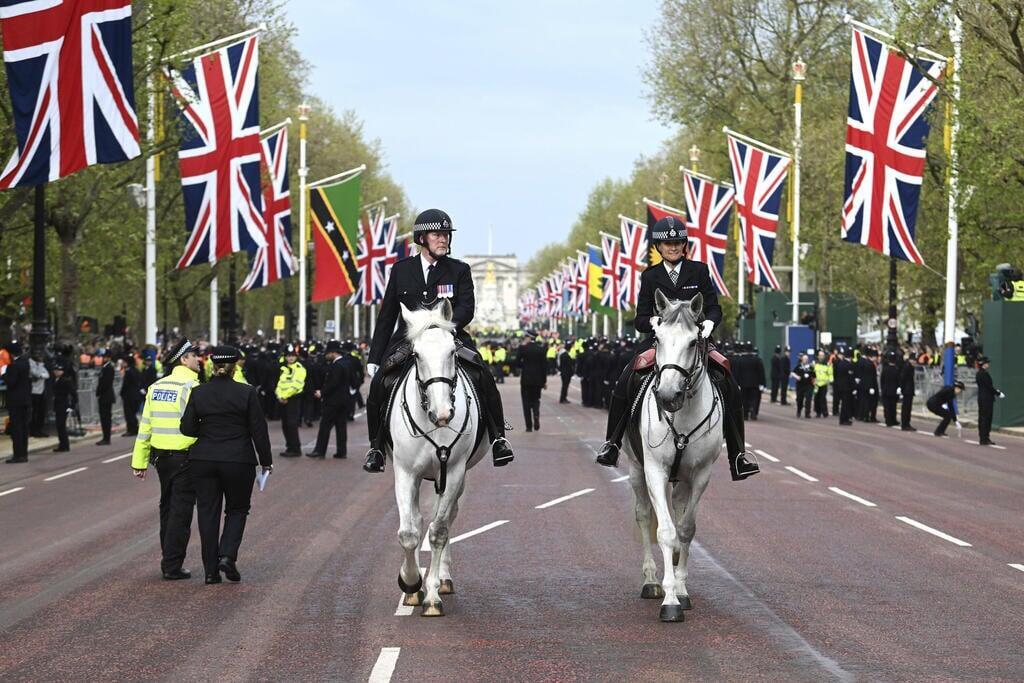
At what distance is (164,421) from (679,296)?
4.29 meters

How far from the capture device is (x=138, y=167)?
40625 millimetres

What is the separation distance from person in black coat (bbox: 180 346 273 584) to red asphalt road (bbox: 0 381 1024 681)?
37cm

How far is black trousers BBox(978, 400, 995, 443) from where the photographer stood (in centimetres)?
3142

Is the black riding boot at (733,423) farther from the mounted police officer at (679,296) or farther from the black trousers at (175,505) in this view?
the black trousers at (175,505)

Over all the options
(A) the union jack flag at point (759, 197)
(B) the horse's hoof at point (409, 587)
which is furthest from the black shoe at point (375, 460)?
(A) the union jack flag at point (759, 197)

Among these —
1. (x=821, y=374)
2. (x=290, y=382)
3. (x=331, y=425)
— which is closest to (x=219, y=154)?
(x=290, y=382)

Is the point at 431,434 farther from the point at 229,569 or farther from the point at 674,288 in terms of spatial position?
the point at 229,569

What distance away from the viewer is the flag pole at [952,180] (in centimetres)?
3397

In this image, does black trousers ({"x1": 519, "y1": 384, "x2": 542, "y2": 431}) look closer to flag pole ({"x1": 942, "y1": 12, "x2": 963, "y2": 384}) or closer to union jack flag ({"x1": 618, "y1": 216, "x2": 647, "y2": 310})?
flag pole ({"x1": 942, "y1": 12, "x2": 963, "y2": 384})

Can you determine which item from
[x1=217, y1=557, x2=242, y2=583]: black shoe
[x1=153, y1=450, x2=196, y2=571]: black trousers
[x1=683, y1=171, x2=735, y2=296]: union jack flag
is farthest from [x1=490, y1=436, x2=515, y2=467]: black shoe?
[x1=683, y1=171, x2=735, y2=296]: union jack flag

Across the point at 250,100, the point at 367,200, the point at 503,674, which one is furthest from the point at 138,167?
the point at 367,200

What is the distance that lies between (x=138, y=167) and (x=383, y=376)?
101 ft

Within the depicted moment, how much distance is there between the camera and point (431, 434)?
10.9 metres

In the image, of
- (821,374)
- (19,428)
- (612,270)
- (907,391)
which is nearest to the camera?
(19,428)
